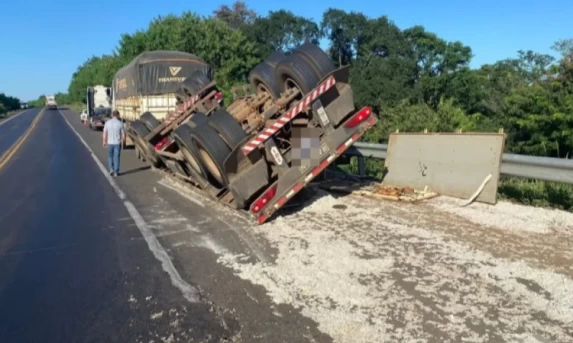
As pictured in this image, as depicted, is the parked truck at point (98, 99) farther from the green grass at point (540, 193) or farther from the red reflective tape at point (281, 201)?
the green grass at point (540, 193)

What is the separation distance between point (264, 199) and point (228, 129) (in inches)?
55.4

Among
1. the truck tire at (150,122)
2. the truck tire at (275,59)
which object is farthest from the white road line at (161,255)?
the truck tire at (150,122)

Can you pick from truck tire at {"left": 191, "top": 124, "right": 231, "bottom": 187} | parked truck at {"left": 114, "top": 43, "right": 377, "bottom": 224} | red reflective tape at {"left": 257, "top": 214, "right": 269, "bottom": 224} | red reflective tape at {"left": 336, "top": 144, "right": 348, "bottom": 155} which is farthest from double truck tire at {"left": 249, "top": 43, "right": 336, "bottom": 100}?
red reflective tape at {"left": 257, "top": 214, "right": 269, "bottom": 224}

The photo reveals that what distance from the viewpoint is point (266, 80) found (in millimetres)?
9273

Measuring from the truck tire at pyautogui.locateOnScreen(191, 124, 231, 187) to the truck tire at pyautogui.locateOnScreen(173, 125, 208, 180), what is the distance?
0.97 ft

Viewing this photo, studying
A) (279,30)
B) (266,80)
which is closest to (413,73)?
(279,30)

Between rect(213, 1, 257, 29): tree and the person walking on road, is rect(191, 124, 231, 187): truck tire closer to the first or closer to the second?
the person walking on road

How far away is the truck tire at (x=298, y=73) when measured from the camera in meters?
8.22

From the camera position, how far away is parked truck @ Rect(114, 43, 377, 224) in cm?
735

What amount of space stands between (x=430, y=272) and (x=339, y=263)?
2.92ft

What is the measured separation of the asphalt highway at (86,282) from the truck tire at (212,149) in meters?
1.43

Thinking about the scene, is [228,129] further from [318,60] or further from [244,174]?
[318,60]

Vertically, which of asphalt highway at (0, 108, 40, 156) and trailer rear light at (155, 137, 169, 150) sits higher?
trailer rear light at (155, 137, 169, 150)

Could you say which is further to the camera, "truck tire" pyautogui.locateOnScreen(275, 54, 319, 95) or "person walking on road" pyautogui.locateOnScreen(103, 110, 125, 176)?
"person walking on road" pyautogui.locateOnScreen(103, 110, 125, 176)
